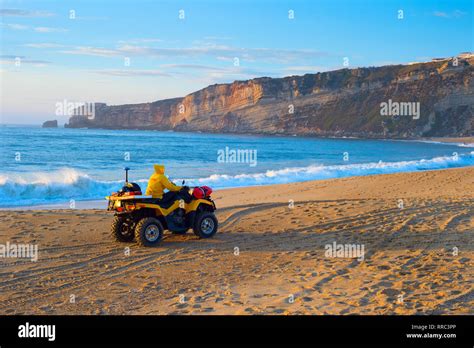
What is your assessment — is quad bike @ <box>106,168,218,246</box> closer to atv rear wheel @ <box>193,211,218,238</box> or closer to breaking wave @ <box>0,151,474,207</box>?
atv rear wheel @ <box>193,211,218,238</box>

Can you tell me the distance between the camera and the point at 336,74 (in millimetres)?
129000

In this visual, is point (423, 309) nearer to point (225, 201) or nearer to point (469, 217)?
point (469, 217)

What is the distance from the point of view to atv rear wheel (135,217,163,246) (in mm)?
9672

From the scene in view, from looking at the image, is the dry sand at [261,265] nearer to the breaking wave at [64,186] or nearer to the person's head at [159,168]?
the person's head at [159,168]

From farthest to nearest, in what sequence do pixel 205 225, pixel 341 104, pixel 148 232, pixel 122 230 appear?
pixel 341 104 < pixel 205 225 < pixel 122 230 < pixel 148 232

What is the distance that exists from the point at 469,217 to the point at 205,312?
8.20 meters

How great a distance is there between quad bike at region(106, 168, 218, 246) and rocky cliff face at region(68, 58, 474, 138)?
85.4 metres

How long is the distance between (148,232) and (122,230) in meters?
0.78

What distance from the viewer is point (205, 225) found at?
10.6 m

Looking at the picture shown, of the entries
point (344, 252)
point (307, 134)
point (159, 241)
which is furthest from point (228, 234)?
point (307, 134)

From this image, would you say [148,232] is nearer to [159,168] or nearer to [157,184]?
[157,184]

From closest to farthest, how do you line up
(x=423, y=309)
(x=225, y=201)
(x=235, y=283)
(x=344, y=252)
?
(x=423, y=309)
(x=235, y=283)
(x=344, y=252)
(x=225, y=201)

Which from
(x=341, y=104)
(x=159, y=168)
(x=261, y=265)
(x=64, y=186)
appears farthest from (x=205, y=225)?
(x=341, y=104)

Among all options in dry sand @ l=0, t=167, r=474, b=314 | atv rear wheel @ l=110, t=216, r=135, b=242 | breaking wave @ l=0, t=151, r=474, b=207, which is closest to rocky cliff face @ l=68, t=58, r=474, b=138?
breaking wave @ l=0, t=151, r=474, b=207
